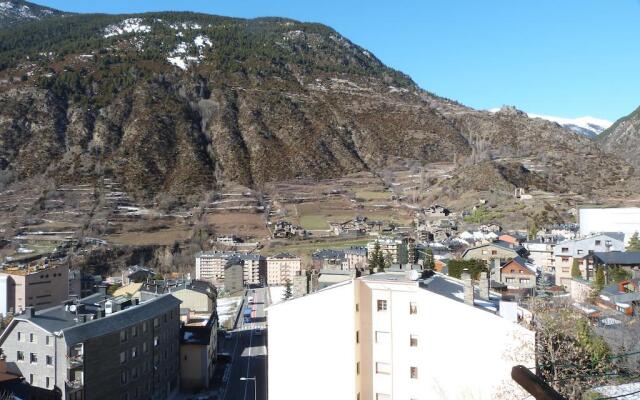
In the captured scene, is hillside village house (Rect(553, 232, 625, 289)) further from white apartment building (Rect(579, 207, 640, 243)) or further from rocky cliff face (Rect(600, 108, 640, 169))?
rocky cliff face (Rect(600, 108, 640, 169))

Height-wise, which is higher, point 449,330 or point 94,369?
point 449,330

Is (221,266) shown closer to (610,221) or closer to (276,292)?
(276,292)

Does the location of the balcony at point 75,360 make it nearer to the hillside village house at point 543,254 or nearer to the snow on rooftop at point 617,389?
the snow on rooftop at point 617,389

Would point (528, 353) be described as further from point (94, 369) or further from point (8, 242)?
point (8, 242)

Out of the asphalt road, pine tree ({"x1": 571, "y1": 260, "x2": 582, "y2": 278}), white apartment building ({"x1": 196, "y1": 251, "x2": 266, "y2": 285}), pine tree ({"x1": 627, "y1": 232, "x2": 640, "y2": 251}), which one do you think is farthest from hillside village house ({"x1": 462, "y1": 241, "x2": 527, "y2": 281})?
white apartment building ({"x1": 196, "y1": 251, "x2": 266, "y2": 285})

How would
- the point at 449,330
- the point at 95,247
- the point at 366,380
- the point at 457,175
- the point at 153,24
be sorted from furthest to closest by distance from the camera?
the point at 153,24, the point at 457,175, the point at 95,247, the point at 366,380, the point at 449,330

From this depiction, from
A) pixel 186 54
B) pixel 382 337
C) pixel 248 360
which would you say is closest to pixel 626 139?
pixel 186 54

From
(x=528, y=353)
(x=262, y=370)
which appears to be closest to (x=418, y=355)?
(x=528, y=353)
